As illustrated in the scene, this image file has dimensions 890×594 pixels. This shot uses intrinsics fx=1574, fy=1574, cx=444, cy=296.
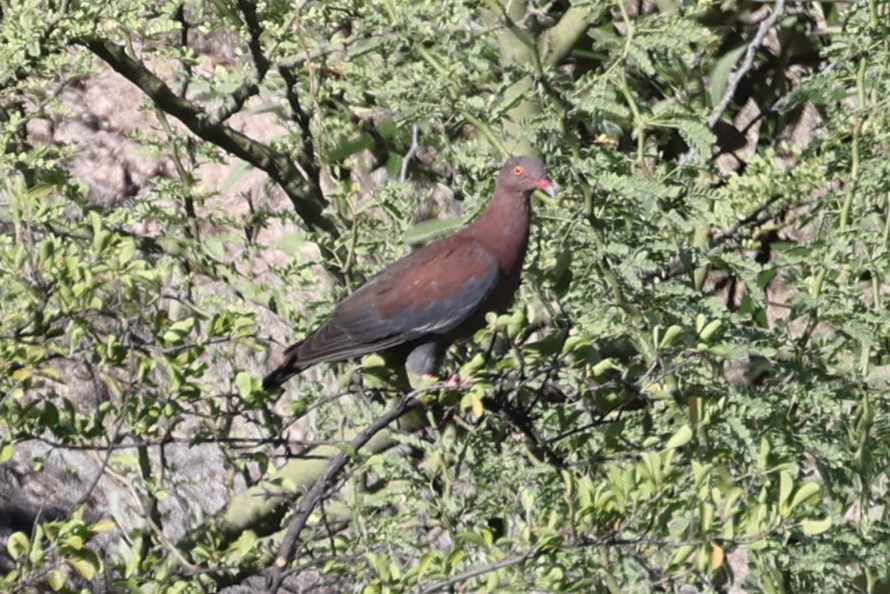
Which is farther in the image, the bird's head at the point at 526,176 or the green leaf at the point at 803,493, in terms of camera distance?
the bird's head at the point at 526,176

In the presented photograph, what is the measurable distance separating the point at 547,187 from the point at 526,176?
133mm

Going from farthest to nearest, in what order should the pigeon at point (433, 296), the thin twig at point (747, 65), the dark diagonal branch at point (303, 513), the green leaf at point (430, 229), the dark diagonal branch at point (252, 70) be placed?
1. the thin twig at point (747, 65)
2. the green leaf at point (430, 229)
3. the pigeon at point (433, 296)
4. the dark diagonal branch at point (252, 70)
5. the dark diagonal branch at point (303, 513)

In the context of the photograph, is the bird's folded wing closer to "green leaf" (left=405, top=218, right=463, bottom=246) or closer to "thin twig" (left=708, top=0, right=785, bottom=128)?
"green leaf" (left=405, top=218, right=463, bottom=246)

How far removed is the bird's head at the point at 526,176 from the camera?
4.64 meters

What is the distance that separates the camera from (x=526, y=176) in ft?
15.5

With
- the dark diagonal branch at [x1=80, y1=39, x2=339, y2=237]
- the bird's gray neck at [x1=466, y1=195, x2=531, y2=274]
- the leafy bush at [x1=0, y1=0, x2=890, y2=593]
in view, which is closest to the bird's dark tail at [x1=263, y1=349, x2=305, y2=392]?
the leafy bush at [x1=0, y1=0, x2=890, y2=593]

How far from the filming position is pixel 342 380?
17.1ft

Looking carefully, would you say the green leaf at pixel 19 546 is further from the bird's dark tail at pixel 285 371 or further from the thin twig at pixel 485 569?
the bird's dark tail at pixel 285 371

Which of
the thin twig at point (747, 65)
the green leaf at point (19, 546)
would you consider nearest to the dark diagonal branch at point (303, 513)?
the green leaf at point (19, 546)

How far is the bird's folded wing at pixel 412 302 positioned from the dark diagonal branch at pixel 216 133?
1.26ft

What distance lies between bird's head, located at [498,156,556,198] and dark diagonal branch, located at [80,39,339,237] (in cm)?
81

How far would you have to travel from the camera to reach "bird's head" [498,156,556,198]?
15.2 feet

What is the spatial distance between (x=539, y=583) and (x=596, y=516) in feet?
0.61

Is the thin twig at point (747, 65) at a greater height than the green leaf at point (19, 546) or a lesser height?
lesser
